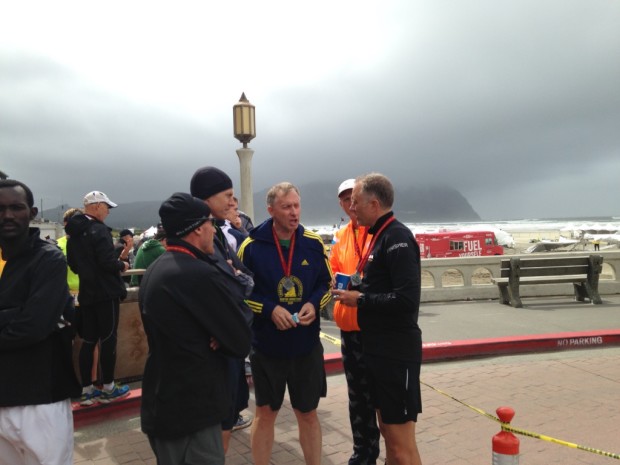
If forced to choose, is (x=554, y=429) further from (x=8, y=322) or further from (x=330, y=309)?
(x=330, y=309)

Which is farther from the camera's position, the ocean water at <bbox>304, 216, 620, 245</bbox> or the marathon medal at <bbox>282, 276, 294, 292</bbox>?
the ocean water at <bbox>304, 216, 620, 245</bbox>

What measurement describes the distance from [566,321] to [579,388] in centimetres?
316

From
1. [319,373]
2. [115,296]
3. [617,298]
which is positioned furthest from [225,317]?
[617,298]

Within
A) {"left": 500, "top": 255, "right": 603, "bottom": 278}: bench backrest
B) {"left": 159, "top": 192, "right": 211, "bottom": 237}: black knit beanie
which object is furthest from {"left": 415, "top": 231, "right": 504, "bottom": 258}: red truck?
{"left": 159, "top": 192, "right": 211, "bottom": 237}: black knit beanie

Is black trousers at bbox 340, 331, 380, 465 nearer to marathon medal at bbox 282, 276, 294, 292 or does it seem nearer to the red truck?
marathon medal at bbox 282, 276, 294, 292

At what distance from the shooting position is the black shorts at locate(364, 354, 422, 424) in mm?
2740

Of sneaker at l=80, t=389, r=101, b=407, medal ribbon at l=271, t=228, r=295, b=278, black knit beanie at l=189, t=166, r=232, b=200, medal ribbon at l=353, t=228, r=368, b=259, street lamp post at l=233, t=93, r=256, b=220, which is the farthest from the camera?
street lamp post at l=233, t=93, r=256, b=220

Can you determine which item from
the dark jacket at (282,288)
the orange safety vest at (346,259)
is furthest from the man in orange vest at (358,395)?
the dark jacket at (282,288)

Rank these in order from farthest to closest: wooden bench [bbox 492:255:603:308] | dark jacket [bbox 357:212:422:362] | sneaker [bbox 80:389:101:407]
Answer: wooden bench [bbox 492:255:603:308], sneaker [bbox 80:389:101:407], dark jacket [bbox 357:212:422:362]

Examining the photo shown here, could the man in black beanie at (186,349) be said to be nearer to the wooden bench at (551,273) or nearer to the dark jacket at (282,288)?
the dark jacket at (282,288)

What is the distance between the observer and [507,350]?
6266 mm

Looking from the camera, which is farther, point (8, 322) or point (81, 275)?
point (81, 275)

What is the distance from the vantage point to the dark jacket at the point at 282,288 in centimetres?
306

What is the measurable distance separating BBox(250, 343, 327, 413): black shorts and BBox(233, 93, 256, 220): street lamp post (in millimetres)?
6539
